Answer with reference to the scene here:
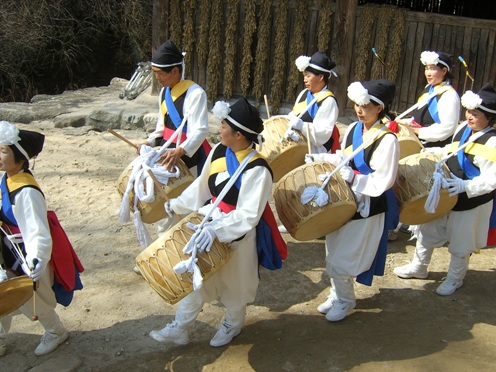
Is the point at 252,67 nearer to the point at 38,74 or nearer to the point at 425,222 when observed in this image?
the point at 425,222

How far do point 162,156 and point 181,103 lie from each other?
1.75 feet

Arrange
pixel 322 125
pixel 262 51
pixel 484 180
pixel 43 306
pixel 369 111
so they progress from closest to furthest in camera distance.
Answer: pixel 43 306, pixel 369 111, pixel 484 180, pixel 322 125, pixel 262 51

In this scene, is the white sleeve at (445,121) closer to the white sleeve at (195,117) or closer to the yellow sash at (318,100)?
the yellow sash at (318,100)

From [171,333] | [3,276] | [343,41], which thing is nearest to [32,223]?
[3,276]

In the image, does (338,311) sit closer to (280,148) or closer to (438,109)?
(280,148)

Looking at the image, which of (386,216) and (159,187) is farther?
(386,216)

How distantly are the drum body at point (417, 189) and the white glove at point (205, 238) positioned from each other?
5.44ft

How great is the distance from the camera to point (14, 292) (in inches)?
134

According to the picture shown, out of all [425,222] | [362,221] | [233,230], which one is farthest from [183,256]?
[425,222]

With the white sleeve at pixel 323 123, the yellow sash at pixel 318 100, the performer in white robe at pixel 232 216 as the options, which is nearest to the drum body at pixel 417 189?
the white sleeve at pixel 323 123

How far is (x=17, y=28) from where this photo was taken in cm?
1280

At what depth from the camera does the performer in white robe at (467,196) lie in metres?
4.47

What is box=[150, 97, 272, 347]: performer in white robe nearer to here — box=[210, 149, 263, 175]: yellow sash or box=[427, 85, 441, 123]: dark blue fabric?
box=[210, 149, 263, 175]: yellow sash

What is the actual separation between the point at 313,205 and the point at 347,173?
338 millimetres
